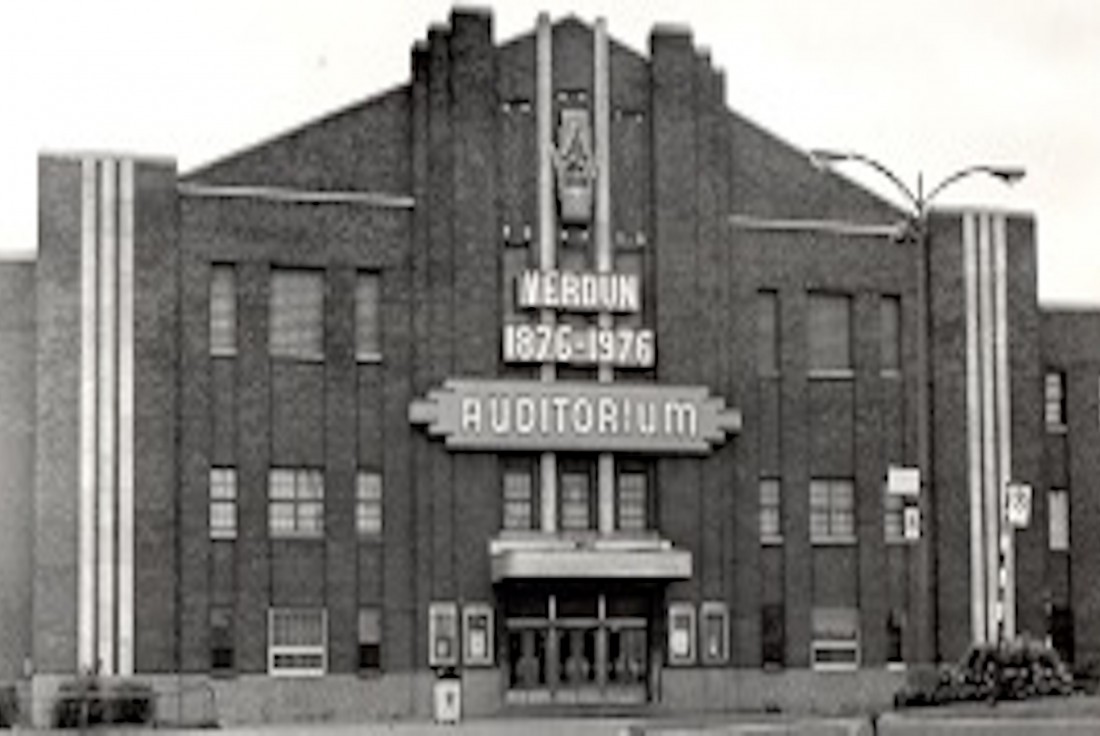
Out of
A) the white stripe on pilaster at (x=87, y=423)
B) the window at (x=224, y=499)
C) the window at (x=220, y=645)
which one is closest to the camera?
the white stripe on pilaster at (x=87, y=423)

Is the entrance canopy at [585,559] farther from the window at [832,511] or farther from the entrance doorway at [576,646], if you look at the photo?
the window at [832,511]

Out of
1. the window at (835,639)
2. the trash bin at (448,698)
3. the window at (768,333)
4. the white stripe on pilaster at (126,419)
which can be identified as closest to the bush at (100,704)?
the white stripe on pilaster at (126,419)

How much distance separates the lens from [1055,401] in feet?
204

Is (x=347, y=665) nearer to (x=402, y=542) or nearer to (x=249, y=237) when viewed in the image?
(x=402, y=542)

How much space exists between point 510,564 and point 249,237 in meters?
9.50

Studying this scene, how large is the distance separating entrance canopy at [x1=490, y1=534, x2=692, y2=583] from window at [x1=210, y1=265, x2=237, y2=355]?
25.3 feet

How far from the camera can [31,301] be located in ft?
177

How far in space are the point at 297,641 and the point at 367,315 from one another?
25.2 ft

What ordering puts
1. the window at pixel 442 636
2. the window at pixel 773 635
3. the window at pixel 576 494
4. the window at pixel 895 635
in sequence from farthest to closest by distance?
the window at pixel 895 635
the window at pixel 773 635
the window at pixel 576 494
the window at pixel 442 636

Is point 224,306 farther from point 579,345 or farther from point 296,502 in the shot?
point 579,345

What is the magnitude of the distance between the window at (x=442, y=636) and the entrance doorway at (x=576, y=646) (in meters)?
1.36

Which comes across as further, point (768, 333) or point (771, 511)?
point (768, 333)

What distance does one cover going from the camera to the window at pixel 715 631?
55812 millimetres

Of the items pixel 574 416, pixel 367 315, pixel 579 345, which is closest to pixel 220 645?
pixel 367 315
